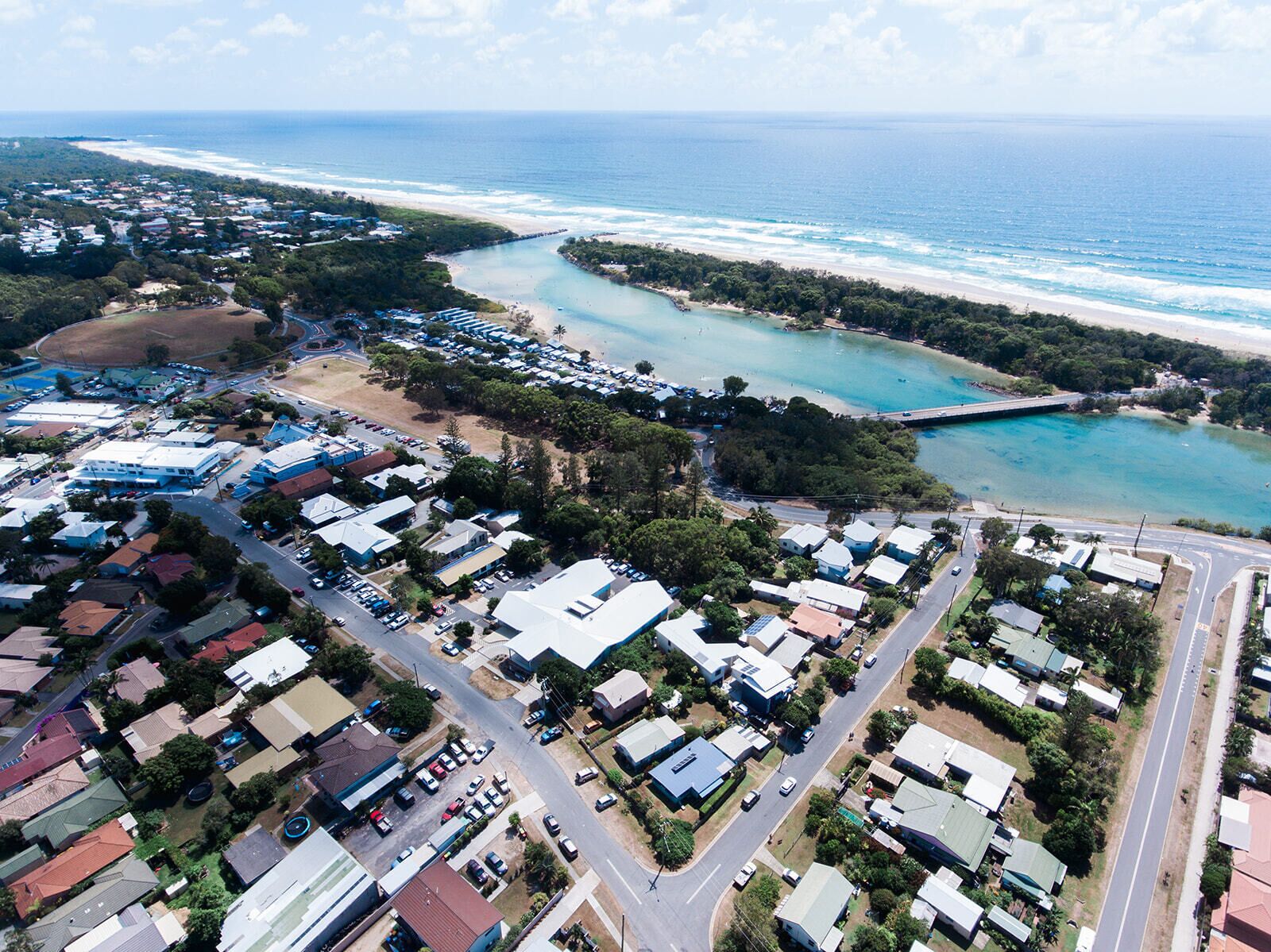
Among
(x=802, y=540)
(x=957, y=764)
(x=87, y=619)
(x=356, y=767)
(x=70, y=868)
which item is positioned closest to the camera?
(x=70, y=868)

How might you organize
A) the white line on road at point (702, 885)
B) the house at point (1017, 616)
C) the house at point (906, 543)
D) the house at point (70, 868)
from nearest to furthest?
1. the house at point (70, 868)
2. the white line on road at point (702, 885)
3. the house at point (1017, 616)
4. the house at point (906, 543)

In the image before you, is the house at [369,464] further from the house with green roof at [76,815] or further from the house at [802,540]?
the house at [802,540]

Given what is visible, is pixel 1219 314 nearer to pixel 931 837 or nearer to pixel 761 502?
pixel 761 502

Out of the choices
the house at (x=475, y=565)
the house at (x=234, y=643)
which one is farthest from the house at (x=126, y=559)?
the house at (x=475, y=565)

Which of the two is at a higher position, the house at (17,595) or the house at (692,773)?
the house at (692,773)

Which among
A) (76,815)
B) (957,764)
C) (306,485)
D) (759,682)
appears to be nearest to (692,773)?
(759,682)

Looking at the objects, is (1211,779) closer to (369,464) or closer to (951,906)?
(951,906)

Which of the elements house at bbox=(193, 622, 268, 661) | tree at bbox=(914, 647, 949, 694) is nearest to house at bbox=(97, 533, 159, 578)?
house at bbox=(193, 622, 268, 661)

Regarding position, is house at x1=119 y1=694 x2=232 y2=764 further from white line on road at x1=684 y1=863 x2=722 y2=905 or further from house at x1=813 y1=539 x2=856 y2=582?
house at x1=813 y1=539 x2=856 y2=582
